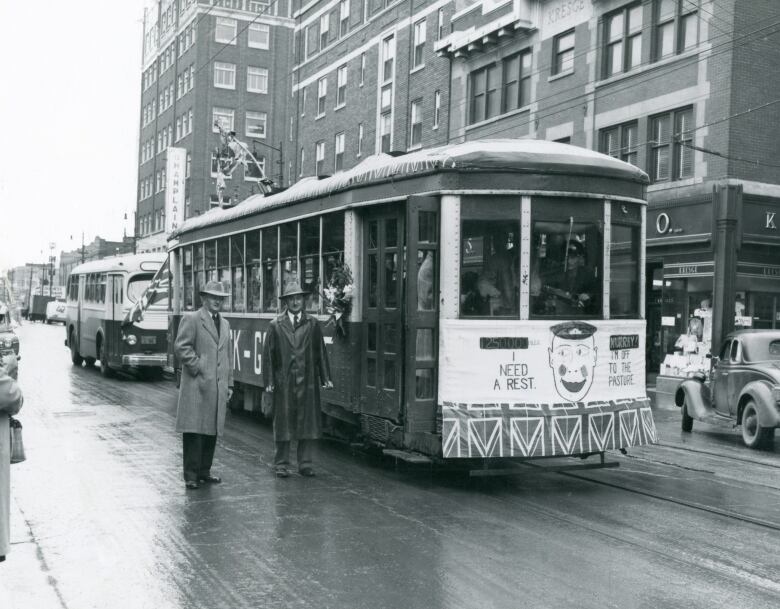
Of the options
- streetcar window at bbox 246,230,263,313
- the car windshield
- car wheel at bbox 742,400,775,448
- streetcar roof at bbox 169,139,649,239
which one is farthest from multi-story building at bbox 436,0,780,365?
streetcar roof at bbox 169,139,649,239

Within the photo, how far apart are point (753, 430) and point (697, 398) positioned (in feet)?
4.91

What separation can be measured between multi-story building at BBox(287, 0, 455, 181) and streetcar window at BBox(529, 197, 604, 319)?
74.3 feet

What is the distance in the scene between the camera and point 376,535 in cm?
672

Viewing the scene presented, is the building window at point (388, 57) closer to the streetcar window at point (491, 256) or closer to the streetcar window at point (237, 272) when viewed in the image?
the streetcar window at point (237, 272)

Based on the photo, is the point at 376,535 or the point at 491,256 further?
the point at 491,256

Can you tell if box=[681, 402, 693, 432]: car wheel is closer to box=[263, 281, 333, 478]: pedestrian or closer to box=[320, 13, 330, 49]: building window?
box=[263, 281, 333, 478]: pedestrian

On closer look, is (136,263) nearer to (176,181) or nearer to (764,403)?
(764,403)

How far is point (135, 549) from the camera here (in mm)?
6293

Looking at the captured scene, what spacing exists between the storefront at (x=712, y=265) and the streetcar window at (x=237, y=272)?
11.2m

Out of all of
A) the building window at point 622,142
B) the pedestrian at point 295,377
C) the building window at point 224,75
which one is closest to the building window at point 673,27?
the building window at point 622,142

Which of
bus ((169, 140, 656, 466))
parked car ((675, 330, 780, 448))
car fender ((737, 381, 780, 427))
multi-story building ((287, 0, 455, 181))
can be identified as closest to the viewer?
bus ((169, 140, 656, 466))

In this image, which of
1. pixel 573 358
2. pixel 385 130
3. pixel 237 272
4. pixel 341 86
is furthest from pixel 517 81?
pixel 573 358

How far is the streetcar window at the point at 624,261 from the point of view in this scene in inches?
356

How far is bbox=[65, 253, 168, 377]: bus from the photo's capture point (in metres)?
20.9
